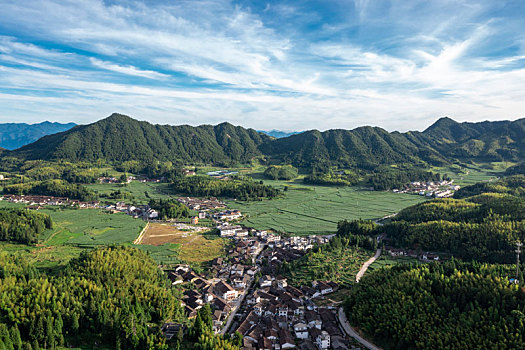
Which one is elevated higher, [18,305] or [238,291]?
[18,305]

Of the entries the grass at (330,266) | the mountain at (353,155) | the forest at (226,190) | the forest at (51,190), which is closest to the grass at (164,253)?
the grass at (330,266)

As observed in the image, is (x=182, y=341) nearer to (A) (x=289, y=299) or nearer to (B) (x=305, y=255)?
(A) (x=289, y=299)

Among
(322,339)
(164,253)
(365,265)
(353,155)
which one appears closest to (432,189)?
(353,155)

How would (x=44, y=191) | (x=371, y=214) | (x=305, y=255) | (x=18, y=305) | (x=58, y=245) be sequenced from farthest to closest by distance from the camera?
(x=44, y=191) → (x=371, y=214) → (x=58, y=245) → (x=305, y=255) → (x=18, y=305)

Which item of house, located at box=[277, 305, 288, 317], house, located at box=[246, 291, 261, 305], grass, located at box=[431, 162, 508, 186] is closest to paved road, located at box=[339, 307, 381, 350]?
house, located at box=[277, 305, 288, 317]

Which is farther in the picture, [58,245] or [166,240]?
[166,240]

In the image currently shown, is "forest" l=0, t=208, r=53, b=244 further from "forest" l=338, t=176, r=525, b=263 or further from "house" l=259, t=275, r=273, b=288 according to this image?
"forest" l=338, t=176, r=525, b=263

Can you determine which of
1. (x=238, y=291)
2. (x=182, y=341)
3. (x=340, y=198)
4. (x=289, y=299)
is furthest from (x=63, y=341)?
(x=340, y=198)
